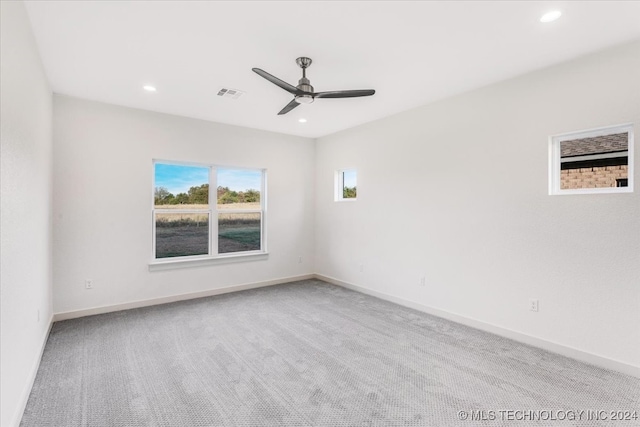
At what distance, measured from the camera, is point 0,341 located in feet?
5.47

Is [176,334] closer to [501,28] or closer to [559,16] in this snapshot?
[501,28]

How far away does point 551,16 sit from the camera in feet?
7.29

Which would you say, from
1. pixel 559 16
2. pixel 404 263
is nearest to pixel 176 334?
pixel 404 263

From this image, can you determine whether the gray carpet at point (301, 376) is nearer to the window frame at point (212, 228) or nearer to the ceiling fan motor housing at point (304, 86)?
the window frame at point (212, 228)

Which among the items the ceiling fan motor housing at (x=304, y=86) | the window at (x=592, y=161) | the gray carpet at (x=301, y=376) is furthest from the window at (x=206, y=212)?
the window at (x=592, y=161)

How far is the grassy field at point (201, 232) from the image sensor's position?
4.61m

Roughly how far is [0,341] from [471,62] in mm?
4022

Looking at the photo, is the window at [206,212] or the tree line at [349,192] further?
the tree line at [349,192]

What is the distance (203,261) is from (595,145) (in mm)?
4978

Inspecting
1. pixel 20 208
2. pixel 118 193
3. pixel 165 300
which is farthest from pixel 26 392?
pixel 118 193

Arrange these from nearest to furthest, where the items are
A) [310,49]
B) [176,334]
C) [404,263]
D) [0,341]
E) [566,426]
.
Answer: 1. [0,341]
2. [566,426]
3. [310,49]
4. [176,334]
5. [404,263]

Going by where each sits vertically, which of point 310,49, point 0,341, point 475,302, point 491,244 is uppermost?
point 310,49

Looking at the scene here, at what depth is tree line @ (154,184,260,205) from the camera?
15.1 feet

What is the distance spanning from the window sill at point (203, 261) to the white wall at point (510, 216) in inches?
73.0
